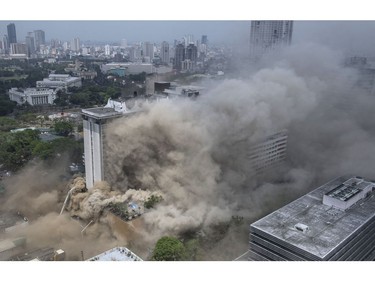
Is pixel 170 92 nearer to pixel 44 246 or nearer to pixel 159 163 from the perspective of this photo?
pixel 159 163

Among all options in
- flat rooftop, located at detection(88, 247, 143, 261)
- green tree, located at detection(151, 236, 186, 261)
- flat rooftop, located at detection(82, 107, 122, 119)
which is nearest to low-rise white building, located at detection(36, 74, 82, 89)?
flat rooftop, located at detection(82, 107, 122, 119)

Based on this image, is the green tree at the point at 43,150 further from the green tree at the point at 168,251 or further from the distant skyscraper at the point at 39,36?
the green tree at the point at 168,251

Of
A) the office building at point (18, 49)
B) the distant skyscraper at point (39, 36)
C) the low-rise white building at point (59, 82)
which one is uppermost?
the distant skyscraper at point (39, 36)

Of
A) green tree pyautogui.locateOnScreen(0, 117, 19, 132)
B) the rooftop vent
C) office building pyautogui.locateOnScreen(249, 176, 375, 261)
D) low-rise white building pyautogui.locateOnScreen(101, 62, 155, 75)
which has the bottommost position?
green tree pyautogui.locateOnScreen(0, 117, 19, 132)

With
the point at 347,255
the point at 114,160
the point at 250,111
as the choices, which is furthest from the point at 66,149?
the point at 347,255

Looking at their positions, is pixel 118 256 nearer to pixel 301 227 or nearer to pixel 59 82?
pixel 301 227

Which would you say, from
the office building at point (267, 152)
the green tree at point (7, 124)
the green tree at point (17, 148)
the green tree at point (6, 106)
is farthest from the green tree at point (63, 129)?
the office building at point (267, 152)

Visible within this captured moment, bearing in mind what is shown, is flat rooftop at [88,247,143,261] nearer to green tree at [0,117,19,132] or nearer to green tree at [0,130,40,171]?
green tree at [0,130,40,171]
